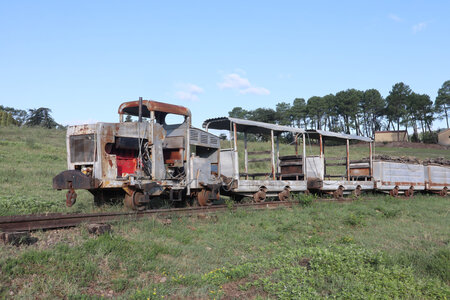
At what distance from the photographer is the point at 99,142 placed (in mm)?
8359

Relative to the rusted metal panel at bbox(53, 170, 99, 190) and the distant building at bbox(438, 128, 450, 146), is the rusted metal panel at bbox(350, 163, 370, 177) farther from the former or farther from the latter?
the distant building at bbox(438, 128, 450, 146)

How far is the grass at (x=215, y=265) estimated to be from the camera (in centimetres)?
472

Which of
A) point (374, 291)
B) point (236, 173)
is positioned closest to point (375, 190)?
point (236, 173)

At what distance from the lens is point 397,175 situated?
1892 centimetres

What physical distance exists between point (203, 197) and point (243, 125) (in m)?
3.74

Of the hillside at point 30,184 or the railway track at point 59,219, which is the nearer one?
the railway track at point 59,219

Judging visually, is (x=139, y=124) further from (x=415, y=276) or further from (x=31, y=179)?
(x=31, y=179)

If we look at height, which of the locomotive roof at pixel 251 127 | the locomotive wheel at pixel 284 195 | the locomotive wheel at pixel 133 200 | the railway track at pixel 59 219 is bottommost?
the locomotive wheel at pixel 284 195

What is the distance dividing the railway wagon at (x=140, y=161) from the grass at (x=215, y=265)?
133cm

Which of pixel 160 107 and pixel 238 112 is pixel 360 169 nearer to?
pixel 160 107

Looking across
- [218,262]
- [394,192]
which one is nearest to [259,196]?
[218,262]

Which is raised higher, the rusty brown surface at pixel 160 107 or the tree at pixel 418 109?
the tree at pixel 418 109

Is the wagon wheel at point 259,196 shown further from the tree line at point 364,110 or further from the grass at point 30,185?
the tree line at point 364,110

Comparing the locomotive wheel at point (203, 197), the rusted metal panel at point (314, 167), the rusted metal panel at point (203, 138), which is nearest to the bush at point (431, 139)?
the rusted metal panel at point (314, 167)
